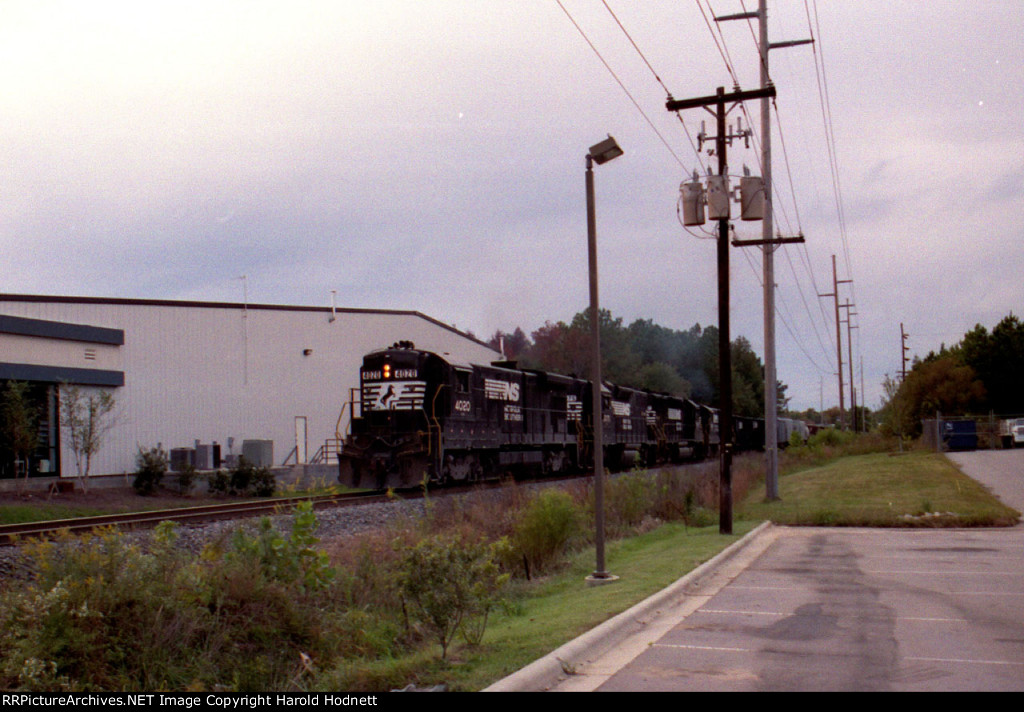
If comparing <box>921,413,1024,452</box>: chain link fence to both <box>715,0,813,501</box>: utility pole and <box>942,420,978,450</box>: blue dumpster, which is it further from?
<box>715,0,813,501</box>: utility pole

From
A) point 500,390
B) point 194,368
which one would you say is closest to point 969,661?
point 500,390

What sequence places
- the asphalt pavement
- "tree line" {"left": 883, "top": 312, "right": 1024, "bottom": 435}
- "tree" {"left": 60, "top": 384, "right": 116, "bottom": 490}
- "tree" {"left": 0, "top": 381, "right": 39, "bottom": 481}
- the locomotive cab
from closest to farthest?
the asphalt pavement
the locomotive cab
"tree" {"left": 0, "top": 381, "right": 39, "bottom": 481}
"tree" {"left": 60, "top": 384, "right": 116, "bottom": 490}
"tree line" {"left": 883, "top": 312, "right": 1024, "bottom": 435}

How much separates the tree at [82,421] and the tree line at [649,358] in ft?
112

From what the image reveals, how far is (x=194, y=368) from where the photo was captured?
3838cm

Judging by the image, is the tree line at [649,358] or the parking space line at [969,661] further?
the tree line at [649,358]

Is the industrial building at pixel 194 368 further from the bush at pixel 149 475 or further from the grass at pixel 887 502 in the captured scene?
the grass at pixel 887 502

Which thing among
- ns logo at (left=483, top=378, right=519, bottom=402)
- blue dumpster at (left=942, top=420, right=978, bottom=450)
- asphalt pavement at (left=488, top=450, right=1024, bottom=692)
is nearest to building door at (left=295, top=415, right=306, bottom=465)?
ns logo at (left=483, top=378, right=519, bottom=402)

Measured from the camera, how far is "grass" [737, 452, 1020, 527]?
55.9 feet

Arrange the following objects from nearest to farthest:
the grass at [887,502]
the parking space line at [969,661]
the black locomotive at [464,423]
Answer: the parking space line at [969,661] → the grass at [887,502] → the black locomotive at [464,423]

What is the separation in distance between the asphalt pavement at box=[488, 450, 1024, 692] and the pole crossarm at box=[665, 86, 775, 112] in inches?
380

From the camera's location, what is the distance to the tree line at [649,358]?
7731 cm

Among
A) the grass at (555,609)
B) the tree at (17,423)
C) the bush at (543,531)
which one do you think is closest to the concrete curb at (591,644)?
the grass at (555,609)

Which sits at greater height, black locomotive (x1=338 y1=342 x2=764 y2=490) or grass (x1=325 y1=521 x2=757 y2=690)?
black locomotive (x1=338 y1=342 x2=764 y2=490)

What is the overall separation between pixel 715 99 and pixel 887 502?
1019cm
